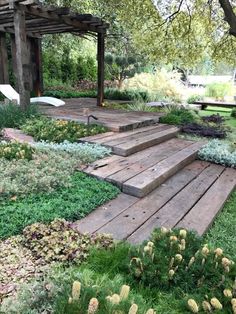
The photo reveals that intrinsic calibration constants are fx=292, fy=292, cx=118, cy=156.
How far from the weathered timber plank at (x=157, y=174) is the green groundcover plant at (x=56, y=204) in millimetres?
182

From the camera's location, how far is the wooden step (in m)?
3.85

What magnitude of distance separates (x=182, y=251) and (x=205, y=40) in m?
9.37

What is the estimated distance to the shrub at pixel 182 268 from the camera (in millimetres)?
1479

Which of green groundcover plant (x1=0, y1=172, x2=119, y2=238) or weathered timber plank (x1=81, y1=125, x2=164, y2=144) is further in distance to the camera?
weathered timber plank (x1=81, y1=125, x2=164, y2=144)

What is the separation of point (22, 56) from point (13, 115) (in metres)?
1.11

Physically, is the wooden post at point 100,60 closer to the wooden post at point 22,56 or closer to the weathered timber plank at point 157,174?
the wooden post at point 22,56

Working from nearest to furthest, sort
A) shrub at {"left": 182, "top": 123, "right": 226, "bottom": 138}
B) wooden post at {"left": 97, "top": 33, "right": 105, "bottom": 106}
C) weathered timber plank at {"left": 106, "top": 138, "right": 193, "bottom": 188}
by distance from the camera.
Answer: weathered timber plank at {"left": 106, "top": 138, "right": 193, "bottom": 188} < shrub at {"left": 182, "top": 123, "right": 226, "bottom": 138} < wooden post at {"left": 97, "top": 33, "right": 105, "bottom": 106}

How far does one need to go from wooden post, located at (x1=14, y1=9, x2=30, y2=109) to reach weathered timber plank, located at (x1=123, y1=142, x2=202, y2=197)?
3072mm

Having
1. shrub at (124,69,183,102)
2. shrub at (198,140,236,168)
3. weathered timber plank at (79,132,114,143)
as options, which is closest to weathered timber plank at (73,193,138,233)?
weathered timber plank at (79,132,114,143)

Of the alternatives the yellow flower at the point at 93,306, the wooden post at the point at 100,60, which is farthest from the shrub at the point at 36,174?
the wooden post at the point at 100,60

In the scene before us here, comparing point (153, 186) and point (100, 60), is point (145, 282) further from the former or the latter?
point (100, 60)

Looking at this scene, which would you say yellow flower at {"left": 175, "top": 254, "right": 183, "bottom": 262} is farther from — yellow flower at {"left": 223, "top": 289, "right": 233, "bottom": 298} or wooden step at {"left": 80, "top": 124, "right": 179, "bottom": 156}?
wooden step at {"left": 80, "top": 124, "right": 179, "bottom": 156}

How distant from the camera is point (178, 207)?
2684 millimetres

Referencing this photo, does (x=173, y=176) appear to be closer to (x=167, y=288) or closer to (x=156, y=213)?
(x=156, y=213)
